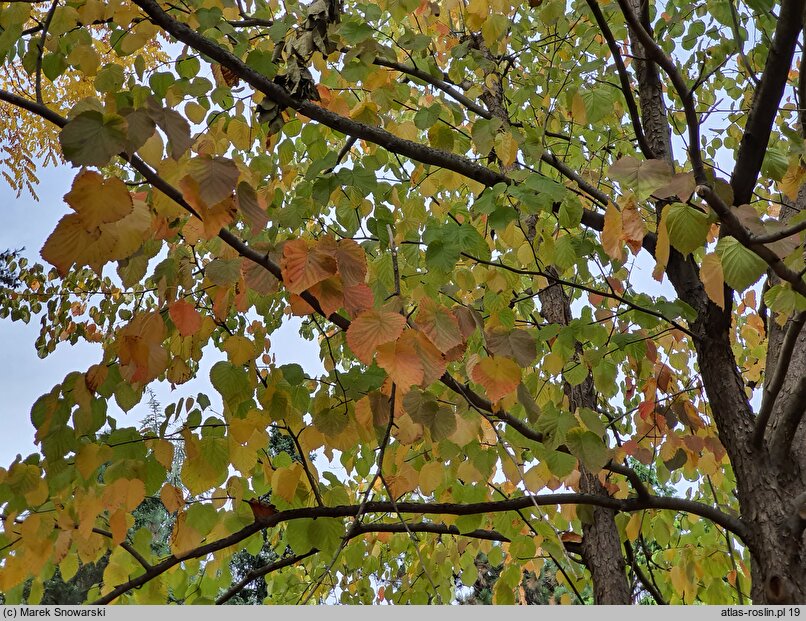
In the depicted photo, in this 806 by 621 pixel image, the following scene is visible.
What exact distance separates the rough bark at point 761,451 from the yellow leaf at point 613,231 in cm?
53

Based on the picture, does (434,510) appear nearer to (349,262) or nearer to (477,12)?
(349,262)

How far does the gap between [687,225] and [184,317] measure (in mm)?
1032

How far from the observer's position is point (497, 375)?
1.21m

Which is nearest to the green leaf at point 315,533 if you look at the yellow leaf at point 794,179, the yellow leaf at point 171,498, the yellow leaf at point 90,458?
the yellow leaf at point 171,498

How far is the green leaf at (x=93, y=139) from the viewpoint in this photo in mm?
922

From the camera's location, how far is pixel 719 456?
2121 millimetres

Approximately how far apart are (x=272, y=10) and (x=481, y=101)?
116cm

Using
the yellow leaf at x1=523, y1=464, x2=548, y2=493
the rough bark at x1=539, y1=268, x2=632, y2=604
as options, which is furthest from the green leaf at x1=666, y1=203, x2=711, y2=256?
the rough bark at x1=539, y1=268, x2=632, y2=604

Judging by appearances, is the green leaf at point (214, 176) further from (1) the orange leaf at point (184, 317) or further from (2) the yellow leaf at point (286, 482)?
(2) the yellow leaf at point (286, 482)

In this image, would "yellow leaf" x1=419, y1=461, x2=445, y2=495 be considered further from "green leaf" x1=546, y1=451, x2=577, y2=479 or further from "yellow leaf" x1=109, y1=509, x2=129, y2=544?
"yellow leaf" x1=109, y1=509, x2=129, y2=544

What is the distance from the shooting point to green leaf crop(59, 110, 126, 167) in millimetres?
922

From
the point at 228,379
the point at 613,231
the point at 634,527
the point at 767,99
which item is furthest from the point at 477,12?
the point at 634,527

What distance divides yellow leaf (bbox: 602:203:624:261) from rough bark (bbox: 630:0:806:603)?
533 mm

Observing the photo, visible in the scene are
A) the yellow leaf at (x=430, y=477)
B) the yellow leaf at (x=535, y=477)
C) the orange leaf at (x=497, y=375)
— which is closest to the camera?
the orange leaf at (x=497, y=375)
